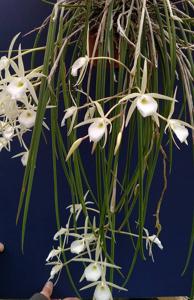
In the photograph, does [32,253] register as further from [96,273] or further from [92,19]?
[92,19]

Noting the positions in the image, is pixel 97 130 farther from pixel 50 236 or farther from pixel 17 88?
pixel 50 236

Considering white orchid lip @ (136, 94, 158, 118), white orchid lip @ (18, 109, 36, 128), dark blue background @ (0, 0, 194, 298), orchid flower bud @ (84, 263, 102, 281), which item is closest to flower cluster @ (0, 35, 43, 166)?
white orchid lip @ (18, 109, 36, 128)

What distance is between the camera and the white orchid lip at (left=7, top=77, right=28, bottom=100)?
0.42m

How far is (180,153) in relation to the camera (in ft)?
3.16

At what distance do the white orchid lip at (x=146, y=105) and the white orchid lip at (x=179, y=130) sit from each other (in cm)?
5

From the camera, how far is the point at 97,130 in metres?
0.40

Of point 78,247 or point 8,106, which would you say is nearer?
point 8,106

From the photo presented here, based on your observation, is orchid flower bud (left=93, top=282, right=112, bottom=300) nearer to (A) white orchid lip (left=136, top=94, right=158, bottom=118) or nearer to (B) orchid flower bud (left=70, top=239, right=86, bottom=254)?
(B) orchid flower bud (left=70, top=239, right=86, bottom=254)

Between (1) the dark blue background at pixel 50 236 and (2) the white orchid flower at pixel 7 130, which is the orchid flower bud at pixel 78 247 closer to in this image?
(2) the white orchid flower at pixel 7 130

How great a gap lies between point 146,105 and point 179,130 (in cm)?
6

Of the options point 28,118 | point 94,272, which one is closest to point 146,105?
point 28,118

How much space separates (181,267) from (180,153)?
342mm

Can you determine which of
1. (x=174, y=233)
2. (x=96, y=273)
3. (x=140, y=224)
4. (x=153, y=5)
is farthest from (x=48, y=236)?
(x=153, y=5)

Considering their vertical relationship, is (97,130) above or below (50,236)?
above
